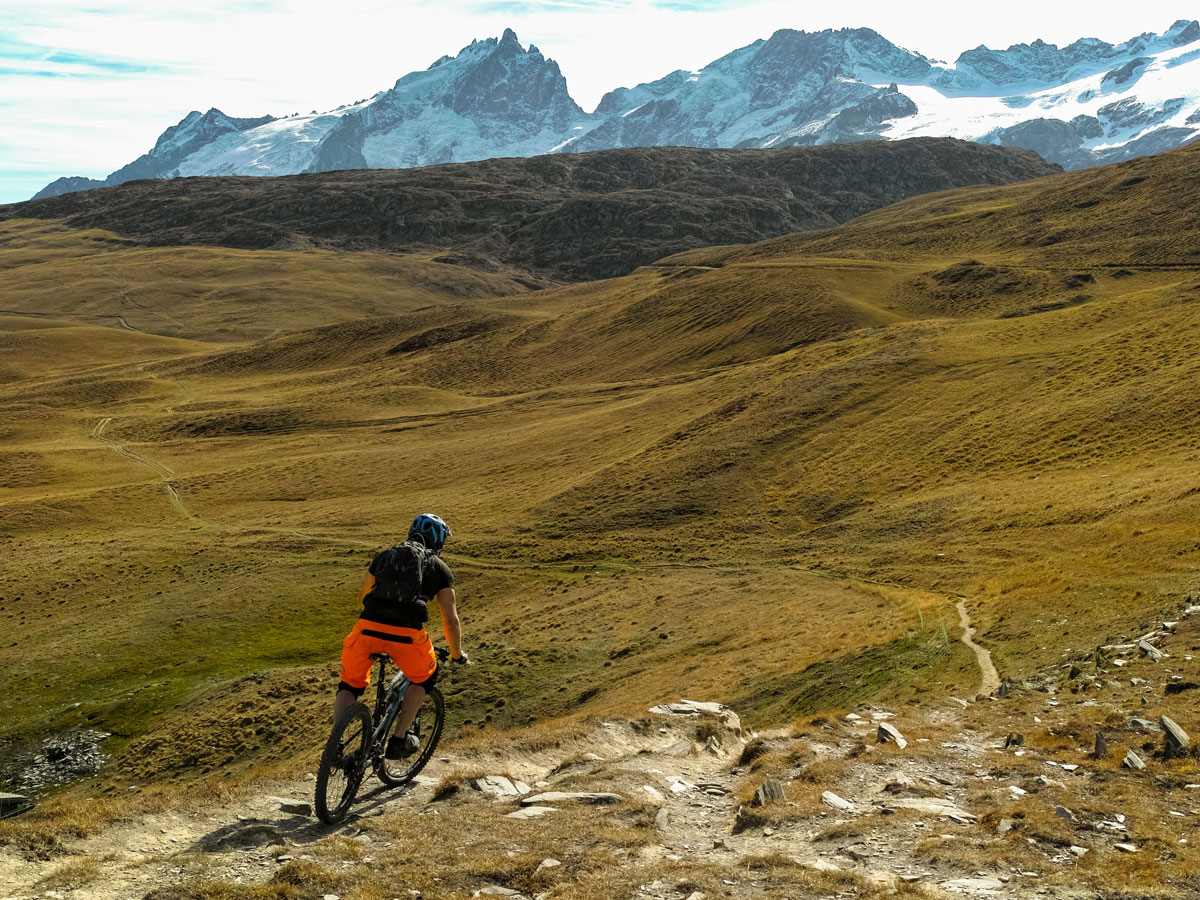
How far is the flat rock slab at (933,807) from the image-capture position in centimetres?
1282

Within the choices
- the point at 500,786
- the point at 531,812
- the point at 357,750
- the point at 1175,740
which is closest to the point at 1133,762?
the point at 1175,740

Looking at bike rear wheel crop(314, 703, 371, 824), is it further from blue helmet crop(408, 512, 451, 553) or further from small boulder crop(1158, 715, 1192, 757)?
small boulder crop(1158, 715, 1192, 757)

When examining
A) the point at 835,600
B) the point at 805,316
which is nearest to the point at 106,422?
the point at 805,316

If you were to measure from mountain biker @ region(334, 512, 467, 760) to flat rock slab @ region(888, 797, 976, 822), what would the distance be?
22.0ft

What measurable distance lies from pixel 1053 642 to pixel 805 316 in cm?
10008

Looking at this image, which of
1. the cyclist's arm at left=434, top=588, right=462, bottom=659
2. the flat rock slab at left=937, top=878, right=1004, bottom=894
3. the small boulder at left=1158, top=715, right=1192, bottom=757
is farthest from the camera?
the small boulder at left=1158, top=715, right=1192, bottom=757

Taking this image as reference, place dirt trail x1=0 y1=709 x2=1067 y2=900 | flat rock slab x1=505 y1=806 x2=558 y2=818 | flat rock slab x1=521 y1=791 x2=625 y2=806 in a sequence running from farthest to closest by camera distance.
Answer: flat rock slab x1=521 y1=791 x2=625 y2=806
flat rock slab x1=505 y1=806 x2=558 y2=818
dirt trail x1=0 y1=709 x2=1067 y2=900

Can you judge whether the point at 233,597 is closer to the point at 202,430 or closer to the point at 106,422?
the point at 202,430

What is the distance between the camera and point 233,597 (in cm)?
4934

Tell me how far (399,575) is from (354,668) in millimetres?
1465

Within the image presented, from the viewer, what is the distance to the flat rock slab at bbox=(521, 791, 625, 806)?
13609mm

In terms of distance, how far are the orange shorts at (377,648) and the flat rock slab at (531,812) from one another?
2390 millimetres

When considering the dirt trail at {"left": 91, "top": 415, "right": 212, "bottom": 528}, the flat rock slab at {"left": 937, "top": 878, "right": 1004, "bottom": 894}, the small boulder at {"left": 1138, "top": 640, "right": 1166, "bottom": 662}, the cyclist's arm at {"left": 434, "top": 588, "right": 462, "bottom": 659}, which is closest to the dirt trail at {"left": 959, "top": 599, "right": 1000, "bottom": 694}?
the small boulder at {"left": 1138, "top": 640, "right": 1166, "bottom": 662}

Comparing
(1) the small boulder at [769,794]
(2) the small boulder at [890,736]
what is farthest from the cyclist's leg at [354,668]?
(2) the small boulder at [890,736]
